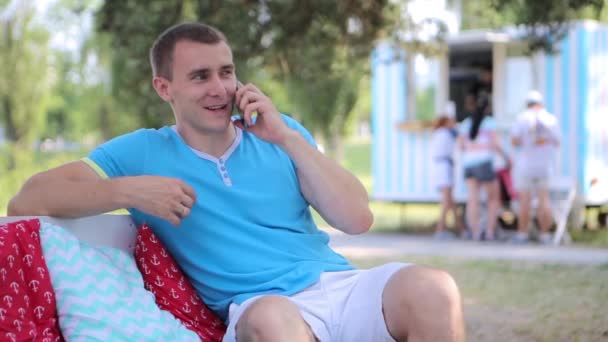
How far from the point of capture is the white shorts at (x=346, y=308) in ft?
8.68

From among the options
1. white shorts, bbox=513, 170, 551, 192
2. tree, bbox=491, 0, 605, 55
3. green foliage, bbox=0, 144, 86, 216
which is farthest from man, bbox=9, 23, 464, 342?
green foliage, bbox=0, 144, 86, 216

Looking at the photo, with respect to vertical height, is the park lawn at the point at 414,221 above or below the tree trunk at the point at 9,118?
below

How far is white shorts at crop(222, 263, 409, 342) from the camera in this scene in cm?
265

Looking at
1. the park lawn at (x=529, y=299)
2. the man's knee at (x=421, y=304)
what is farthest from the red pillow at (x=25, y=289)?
the park lawn at (x=529, y=299)

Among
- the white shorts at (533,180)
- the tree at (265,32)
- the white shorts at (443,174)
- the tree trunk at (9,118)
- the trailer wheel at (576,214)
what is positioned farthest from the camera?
the tree trunk at (9,118)

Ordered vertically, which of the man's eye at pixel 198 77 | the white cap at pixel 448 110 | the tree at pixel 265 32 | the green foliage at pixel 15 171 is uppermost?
the tree at pixel 265 32

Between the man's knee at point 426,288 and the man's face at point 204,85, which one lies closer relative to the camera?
the man's knee at point 426,288

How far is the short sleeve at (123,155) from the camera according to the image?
2982 millimetres

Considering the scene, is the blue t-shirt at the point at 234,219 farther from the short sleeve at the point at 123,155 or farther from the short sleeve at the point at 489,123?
the short sleeve at the point at 489,123

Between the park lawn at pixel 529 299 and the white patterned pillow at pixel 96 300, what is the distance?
128 inches

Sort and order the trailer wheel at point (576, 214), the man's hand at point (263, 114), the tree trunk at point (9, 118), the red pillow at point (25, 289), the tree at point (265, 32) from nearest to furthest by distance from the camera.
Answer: the red pillow at point (25, 289) → the man's hand at point (263, 114) → the tree at point (265, 32) → the trailer wheel at point (576, 214) → the tree trunk at point (9, 118)

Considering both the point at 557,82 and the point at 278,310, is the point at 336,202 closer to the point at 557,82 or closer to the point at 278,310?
the point at 278,310

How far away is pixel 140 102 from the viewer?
841 cm

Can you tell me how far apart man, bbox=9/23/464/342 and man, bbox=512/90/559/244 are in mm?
8181
